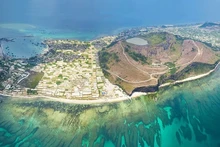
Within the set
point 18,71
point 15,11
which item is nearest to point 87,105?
point 18,71

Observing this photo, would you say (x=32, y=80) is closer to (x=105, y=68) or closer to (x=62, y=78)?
(x=62, y=78)

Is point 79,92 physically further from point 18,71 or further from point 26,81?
point 18,71

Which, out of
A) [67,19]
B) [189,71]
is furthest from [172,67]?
[67,19]

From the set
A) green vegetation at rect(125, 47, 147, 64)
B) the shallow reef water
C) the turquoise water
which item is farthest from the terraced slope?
the turquoise water

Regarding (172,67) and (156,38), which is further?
(156,38)

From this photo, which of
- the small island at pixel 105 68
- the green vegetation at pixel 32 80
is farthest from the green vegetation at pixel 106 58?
the green vegetation at pixel 32 80

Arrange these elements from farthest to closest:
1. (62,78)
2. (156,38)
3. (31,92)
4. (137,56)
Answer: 1. (156,38)
2. (137,56)
3. (62,78)
4. (31,92)
